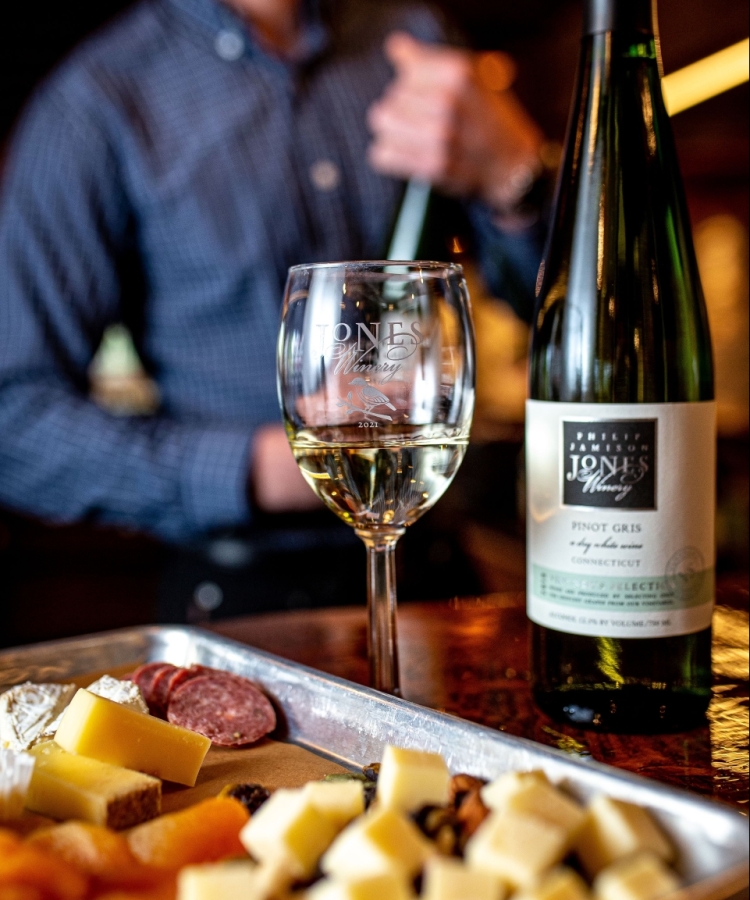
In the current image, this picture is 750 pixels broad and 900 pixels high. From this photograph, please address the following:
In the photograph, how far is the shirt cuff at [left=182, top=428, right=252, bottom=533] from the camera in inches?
44.7

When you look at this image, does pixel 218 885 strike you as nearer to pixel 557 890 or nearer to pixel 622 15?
pixel 557 890

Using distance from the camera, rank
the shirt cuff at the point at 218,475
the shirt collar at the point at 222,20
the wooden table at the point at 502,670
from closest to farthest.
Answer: the wooden table at the point at 502,670
the shirt cuff at the point at 218,475
the shirt collar at the point at 222,20

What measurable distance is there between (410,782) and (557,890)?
0.28 feet

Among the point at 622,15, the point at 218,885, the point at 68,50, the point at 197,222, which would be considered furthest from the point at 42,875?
the point at 68,50

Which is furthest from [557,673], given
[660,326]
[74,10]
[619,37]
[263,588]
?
[74,10]

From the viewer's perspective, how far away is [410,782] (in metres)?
0.35

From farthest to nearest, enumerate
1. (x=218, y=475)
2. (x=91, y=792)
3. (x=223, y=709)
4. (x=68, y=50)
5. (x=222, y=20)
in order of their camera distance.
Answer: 1. (x=68, y=50)
2. (x=222, y=20)
3. (x=218, y=475)
4. (x=223, y=709)
5. (x=91, y=792)

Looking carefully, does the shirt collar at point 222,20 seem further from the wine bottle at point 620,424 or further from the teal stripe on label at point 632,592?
the teal stripe on label at point 632,592

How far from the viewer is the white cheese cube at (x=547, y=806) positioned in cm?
31

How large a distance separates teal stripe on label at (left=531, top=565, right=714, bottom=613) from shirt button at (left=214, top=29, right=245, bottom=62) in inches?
38.9

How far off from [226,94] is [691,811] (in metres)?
1.15

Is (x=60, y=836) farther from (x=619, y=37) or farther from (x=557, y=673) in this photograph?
(x=619, y=37)

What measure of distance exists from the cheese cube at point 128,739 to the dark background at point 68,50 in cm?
225

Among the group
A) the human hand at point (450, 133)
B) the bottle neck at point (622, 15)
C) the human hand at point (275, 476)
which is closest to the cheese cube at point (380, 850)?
the bottle neck at point (622, 15)
